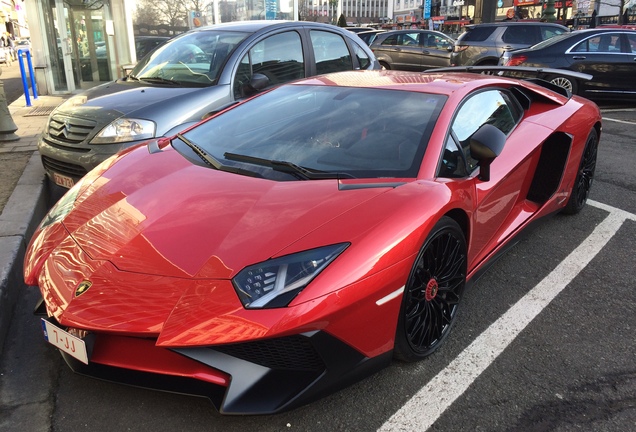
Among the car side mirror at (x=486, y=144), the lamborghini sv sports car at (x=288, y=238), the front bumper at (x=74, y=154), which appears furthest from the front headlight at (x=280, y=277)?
the front bumper at (x=74, y=154)

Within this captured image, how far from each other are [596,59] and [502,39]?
2810 millimetres

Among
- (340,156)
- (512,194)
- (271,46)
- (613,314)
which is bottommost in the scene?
(613,314)

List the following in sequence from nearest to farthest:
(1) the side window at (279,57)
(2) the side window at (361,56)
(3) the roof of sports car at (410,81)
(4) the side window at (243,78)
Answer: (3) the roof of sports car at (410,81) → (4) the side window at (243,78) → (1) the side window at (279,57) → (2) the side window at (361,56)

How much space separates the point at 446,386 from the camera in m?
2.35

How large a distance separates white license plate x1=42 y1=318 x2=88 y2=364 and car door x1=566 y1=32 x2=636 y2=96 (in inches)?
404

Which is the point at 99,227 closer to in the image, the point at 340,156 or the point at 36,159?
the point at 340,156

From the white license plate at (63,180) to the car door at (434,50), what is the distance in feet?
40.6

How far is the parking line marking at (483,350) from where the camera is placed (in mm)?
2160

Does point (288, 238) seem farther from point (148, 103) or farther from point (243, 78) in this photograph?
point (243, 78)

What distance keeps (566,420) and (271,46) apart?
177 inches

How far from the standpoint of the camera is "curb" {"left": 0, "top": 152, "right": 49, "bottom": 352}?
2.95 m

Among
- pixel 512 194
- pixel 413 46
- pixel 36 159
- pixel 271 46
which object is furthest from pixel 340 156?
pixel 413 46

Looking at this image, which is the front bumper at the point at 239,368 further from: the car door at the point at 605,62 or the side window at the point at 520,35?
the side window at the point at 520,35

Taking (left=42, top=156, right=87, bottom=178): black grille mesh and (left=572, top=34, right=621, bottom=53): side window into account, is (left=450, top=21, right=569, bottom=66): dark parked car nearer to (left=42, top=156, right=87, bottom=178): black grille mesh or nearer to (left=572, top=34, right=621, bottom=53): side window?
(left=572, top=34, right=621, bottom=53): side window
